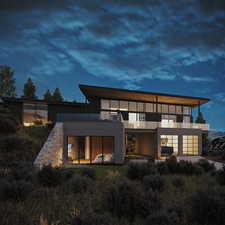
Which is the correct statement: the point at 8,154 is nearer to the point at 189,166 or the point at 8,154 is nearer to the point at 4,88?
→ the point at 189,166

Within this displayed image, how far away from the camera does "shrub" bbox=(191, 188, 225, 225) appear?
2.97 metres

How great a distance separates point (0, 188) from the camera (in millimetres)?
4258

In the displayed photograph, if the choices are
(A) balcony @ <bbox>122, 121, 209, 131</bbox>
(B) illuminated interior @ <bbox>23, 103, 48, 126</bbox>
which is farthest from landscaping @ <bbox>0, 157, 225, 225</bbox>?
(B) illuminated interior @ <bbox>23, 103, 48, 126</bbox>

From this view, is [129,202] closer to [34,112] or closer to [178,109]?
[34,112]

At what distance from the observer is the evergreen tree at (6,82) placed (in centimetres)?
2712

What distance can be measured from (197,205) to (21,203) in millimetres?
4243

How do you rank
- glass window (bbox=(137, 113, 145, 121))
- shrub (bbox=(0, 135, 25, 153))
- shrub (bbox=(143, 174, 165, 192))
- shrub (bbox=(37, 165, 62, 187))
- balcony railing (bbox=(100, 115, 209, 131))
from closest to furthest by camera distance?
shrub (bbox=(143, 174, 165, 192)), shrub (bbox=(37, 165, 62, 187)), shrub (bbox=(0, 135, 25, 153)), balcony railing (bbox=(100, 115, 209, 131)), glass window (bbox=(137, 113, 145, 121))

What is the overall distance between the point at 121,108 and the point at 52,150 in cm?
1191

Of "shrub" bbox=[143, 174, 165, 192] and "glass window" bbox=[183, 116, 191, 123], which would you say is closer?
"shrub" bbox=[143, 174, 165, 192]

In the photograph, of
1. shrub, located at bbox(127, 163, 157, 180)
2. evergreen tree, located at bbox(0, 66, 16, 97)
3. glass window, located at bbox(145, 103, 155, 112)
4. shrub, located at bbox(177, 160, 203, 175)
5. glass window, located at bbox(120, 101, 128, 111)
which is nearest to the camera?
shrub, located at bbox(127, 163, 157, 180)

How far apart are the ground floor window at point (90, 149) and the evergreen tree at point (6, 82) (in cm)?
2195

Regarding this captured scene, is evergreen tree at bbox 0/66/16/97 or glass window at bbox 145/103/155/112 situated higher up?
evergreen tree at bbox 0/66/16/97

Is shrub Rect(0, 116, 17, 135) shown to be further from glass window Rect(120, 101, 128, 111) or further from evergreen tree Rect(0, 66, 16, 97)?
evergreen tree Rect(0, 66, 16, 97)

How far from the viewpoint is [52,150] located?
399 inches
